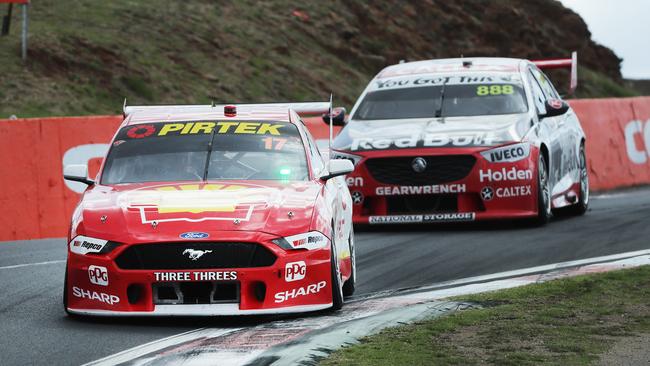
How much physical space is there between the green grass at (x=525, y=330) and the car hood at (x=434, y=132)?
4783 millimetres

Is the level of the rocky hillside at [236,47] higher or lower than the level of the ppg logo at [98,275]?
higher

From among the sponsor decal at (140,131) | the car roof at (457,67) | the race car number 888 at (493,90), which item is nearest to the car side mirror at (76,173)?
the sponsor decal at (140,131)

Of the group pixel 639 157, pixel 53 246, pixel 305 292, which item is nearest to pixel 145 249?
pixel 305 292

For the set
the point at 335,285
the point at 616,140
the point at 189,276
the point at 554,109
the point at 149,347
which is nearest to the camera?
→ the point at 149,347

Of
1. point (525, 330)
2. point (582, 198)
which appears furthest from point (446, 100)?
point (525, 330)

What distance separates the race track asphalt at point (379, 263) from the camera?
7.82 m

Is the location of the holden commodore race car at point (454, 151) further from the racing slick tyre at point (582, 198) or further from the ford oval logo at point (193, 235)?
the ford oval logo at point (193, 235)

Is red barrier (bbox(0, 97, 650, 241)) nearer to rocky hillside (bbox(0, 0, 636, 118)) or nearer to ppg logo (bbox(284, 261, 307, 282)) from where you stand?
ppg logo (bbox(284, 261, 307, 282))

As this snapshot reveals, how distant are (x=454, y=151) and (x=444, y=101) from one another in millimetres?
1253

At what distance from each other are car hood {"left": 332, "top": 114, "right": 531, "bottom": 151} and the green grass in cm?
478

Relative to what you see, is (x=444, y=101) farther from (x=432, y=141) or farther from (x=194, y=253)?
(x=194, y=253)

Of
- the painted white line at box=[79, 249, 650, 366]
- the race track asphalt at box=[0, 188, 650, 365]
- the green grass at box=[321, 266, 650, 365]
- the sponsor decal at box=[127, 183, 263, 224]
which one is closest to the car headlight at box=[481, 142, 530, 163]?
the race track asphalt at box=[0, 188, 650, 365]

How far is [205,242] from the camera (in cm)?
837

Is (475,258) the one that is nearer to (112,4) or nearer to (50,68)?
(50,68)
